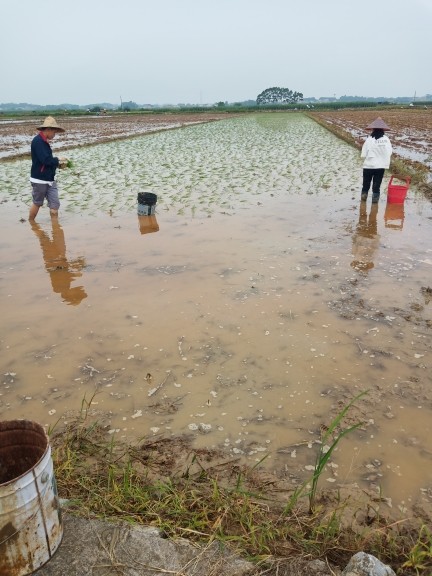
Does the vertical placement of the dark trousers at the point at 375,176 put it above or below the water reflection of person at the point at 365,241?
above

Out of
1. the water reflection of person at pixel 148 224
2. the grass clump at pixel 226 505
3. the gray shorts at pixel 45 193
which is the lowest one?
the grass clump at pixel 226 505

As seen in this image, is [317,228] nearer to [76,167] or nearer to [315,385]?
[315,385]

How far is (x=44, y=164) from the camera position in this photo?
6242 mm

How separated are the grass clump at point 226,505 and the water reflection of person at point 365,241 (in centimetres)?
344

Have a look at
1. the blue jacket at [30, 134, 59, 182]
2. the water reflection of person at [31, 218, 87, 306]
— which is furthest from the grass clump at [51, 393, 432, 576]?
the blue jacket at [30, 134, 59, 182]

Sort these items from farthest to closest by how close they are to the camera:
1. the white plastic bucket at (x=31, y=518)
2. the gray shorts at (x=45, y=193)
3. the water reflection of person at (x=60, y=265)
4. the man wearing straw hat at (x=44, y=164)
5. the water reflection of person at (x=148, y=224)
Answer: the water reflection of person at (x=148, y=224) → the gray shorts at (x=45, y=193) → the man wearing straw hat at (x=44, y=164) → the water reflection of person at (x=60, y=265) → the white plastic bucket at (x=31, y=518)

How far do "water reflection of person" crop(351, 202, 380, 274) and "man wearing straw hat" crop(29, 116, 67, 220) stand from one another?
458 centimetres

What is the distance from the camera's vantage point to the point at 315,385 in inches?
122

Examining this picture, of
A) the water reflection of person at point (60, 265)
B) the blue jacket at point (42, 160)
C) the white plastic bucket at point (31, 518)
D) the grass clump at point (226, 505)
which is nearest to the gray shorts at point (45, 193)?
the blue jacket at point (42, 160)

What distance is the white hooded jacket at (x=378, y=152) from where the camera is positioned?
7.13 m

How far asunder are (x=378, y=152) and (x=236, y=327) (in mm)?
5028

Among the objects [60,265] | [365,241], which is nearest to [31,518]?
[60,265]

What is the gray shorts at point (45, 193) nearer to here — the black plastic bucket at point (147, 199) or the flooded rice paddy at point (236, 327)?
the flooded rice paddy at point (236, 327)

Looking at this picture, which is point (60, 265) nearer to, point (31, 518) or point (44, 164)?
point (44, 164)
